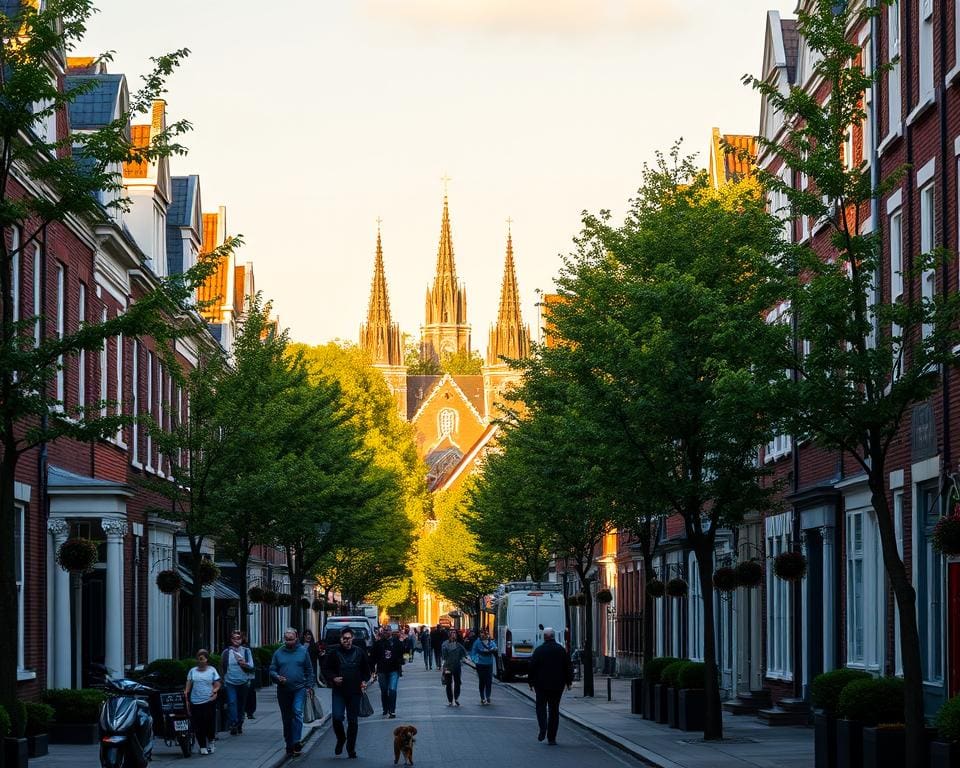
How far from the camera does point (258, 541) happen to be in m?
44.8

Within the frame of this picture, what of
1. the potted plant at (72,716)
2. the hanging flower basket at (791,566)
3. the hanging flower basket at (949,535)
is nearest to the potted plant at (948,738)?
the hanging flower basket at (949,535)

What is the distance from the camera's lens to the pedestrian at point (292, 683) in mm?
25094

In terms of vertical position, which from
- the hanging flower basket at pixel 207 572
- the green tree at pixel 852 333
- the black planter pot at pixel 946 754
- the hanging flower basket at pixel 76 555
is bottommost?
the black planter pot at pixel 946 754

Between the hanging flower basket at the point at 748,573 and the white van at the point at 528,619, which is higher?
the hanging flower basket at the point at 748,573

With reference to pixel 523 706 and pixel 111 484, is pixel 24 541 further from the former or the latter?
pixel 523 706

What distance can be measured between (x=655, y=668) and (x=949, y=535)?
16572mm

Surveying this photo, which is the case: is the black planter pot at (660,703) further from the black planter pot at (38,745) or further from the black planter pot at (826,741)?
the black planter pot at (826,741)

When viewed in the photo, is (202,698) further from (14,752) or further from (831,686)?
(831,686)

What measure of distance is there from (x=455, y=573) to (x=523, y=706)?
2539 inches

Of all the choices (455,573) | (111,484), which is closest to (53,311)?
(111,484)

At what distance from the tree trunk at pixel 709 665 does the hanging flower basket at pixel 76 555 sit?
916cm

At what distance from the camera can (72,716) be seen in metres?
25.8

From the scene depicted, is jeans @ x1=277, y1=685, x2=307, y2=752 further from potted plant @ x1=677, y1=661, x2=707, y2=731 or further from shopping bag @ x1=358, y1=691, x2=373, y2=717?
potted plant @ x1=677, y1=661, x2=707, y2=731

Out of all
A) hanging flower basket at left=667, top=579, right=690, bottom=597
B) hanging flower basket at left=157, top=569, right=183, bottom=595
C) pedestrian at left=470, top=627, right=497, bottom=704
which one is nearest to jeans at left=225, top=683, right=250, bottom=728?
hanging flower basket at left=157, top=569, right=183, bottom=595
